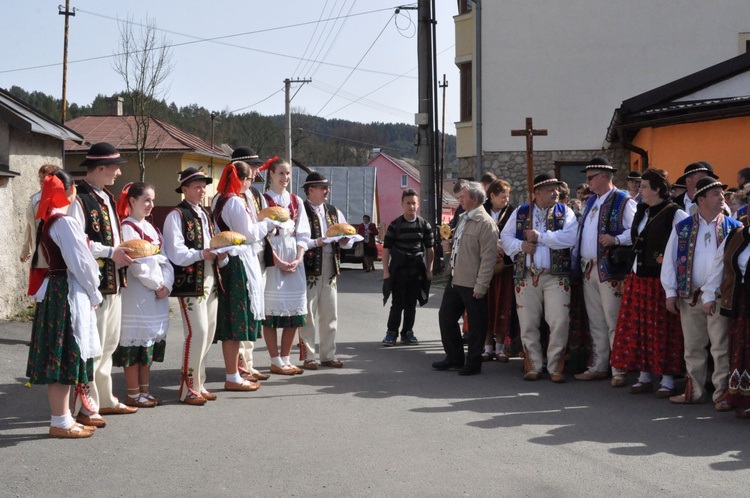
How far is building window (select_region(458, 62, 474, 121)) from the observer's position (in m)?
27.9

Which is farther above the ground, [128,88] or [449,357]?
[128,88]

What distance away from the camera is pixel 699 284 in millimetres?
7996

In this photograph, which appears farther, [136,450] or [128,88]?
[128,88]

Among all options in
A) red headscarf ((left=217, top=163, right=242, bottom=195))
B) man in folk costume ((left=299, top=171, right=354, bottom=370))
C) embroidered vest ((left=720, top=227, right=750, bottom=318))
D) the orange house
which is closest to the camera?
embroidered vest ((left=720, top=227, right=750, bottom=318))

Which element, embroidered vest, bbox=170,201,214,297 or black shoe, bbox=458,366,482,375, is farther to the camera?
black shoe, bbox=458,366,482,375

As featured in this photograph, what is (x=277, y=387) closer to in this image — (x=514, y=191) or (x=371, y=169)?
(x=514, y=191)

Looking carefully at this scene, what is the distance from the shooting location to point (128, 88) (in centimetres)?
3177

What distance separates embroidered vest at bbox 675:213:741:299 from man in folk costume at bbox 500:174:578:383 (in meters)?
1.43

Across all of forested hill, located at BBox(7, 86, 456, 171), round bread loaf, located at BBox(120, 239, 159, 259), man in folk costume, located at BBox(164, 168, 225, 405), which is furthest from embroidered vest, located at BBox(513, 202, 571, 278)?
forested hill, located at BBox(7, 86, 456, 171)

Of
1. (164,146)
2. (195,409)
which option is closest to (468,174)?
(164,146)

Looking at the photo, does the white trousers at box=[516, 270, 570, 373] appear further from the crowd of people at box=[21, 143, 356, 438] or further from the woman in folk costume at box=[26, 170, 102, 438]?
the woman in folk costume at box=[26, 170, 102, 438]

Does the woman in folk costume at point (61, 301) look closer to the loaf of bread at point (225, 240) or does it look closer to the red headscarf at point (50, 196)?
the red headscarf at point (50, 196)

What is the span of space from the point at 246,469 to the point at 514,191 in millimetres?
21198

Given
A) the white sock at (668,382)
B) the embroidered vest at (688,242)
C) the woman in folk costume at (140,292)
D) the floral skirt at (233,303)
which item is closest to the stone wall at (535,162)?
the white sock at (668,382)
